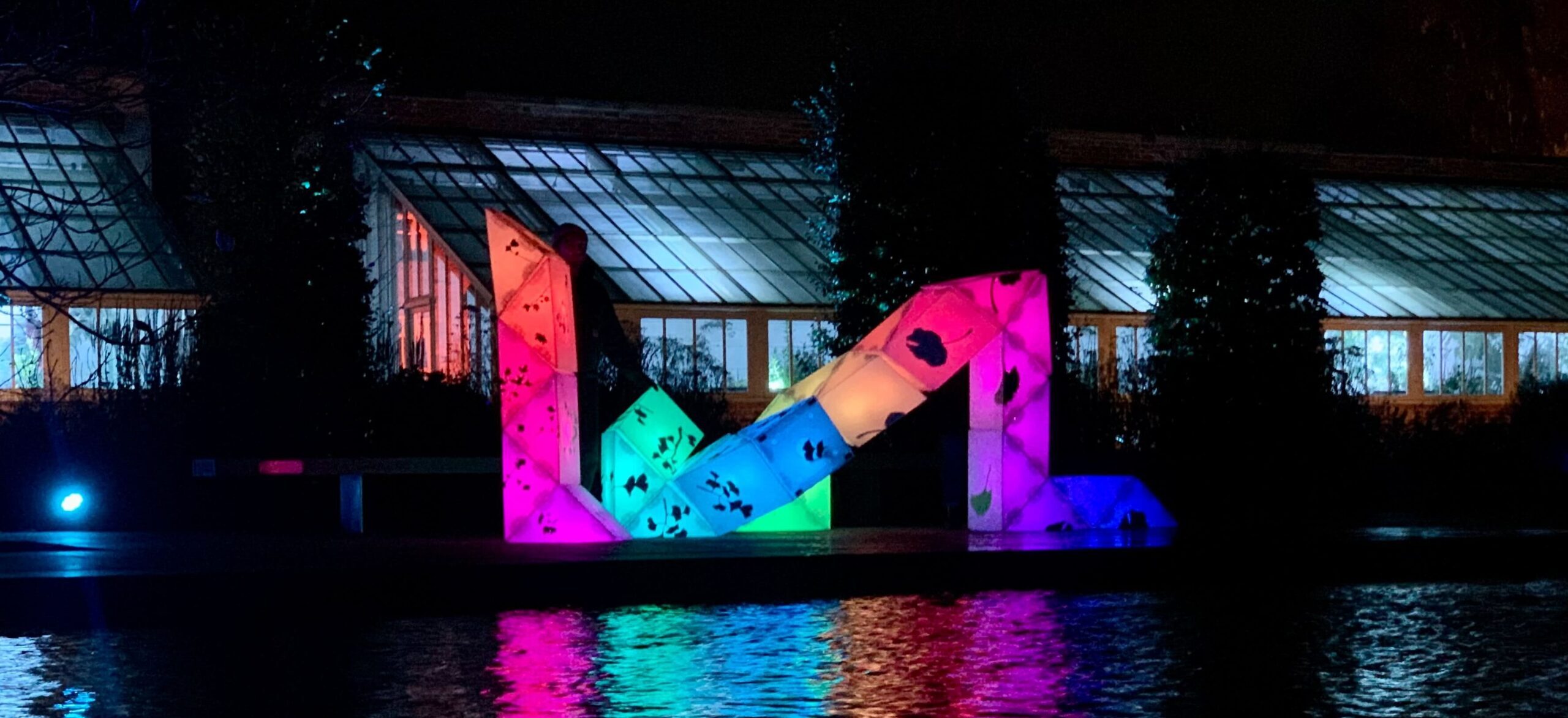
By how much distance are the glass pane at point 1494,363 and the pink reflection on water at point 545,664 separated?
30.2m

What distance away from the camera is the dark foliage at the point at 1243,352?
2062cm

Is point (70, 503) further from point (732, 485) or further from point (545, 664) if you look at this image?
point (545, 664)

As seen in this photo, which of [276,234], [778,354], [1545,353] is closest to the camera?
[276,234]

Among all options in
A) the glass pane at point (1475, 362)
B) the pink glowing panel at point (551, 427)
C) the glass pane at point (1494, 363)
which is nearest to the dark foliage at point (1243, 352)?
the pink glowing panel at point (551, 427)

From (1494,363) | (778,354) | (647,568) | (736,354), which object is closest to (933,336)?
(647,568)

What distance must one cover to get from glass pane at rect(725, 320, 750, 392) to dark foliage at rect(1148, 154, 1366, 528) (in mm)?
7716

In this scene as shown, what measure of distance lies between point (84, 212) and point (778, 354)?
1073 cm

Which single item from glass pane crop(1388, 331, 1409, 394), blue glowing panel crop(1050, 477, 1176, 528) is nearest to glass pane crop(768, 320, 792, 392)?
glass pane crop(1388, 331, 1409, 394)

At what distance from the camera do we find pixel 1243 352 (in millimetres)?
23094

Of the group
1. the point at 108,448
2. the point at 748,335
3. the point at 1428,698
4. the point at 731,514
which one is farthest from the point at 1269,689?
the point at 748,335

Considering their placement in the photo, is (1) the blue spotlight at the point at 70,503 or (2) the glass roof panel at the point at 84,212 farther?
(2) the glass roof panel at the point at 84,212

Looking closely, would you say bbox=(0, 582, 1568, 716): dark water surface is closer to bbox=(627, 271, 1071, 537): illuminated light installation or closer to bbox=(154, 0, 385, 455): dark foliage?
bbox=(627, 271, 1071, 537): illuminated light installation

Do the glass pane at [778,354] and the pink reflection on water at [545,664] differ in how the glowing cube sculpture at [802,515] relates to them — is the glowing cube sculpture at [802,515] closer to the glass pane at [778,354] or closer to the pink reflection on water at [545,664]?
the pink reflection on water at [545,664]

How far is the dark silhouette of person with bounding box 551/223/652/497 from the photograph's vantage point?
44.3 feet
